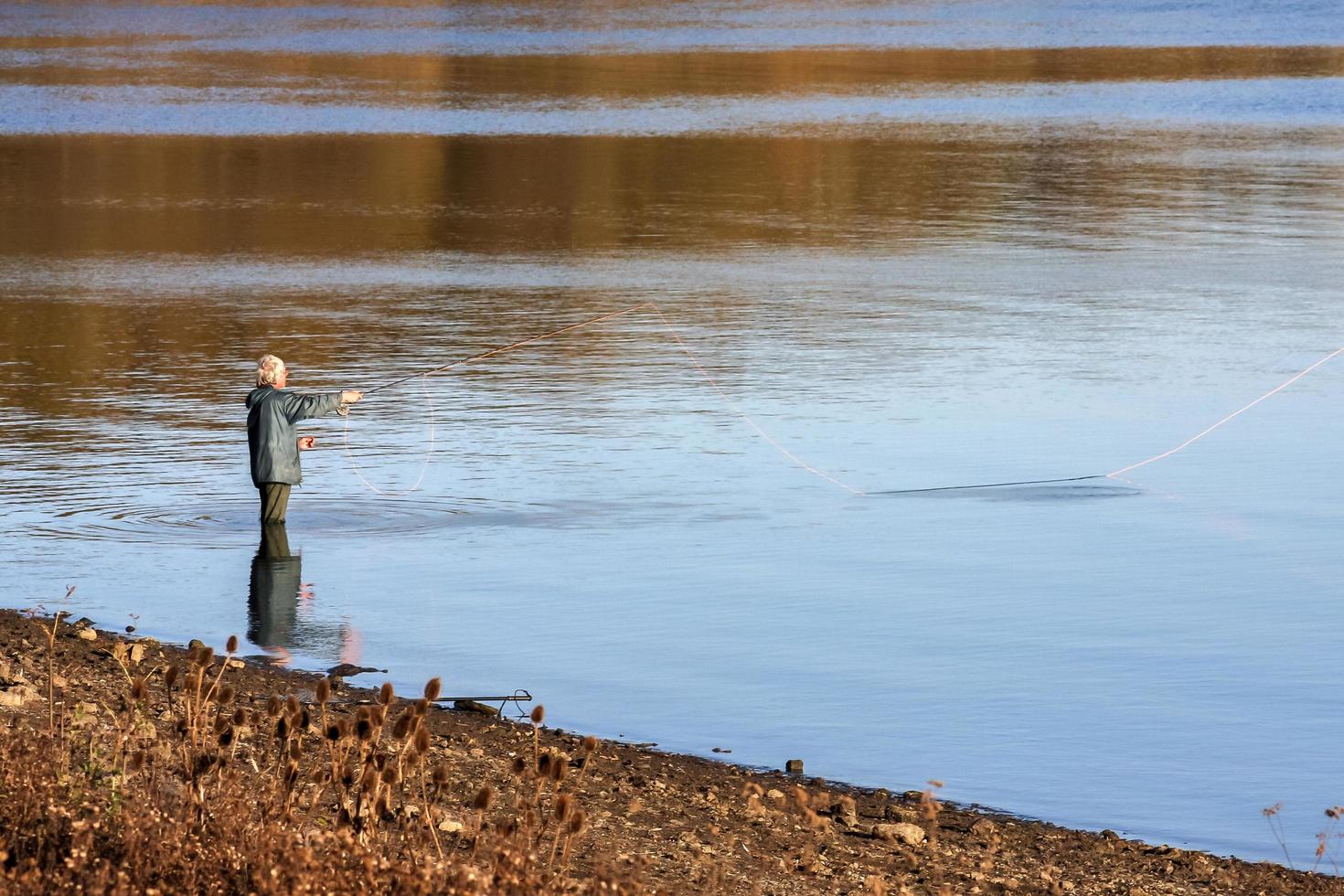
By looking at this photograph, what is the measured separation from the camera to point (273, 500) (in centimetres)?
1325

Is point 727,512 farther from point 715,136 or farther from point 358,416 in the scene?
point 715,136

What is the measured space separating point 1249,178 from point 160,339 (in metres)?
21.0

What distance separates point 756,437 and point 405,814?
10.0 meters

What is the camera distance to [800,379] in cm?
1884

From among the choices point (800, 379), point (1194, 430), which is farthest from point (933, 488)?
point (800, 379)

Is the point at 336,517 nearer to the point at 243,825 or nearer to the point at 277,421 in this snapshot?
the point at 277,421

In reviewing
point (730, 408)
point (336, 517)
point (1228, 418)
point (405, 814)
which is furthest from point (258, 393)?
point (1228, 418)

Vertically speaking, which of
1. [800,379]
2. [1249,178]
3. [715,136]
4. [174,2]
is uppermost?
[174,2]

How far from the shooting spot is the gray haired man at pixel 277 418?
42.0ft

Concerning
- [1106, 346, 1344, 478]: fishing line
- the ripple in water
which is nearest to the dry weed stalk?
the ripple in water

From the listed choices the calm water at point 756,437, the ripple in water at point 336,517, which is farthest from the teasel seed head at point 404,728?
the ripple in water at point 336,517

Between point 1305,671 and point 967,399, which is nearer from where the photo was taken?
point 1305,671

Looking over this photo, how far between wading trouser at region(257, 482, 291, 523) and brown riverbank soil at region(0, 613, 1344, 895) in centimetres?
232

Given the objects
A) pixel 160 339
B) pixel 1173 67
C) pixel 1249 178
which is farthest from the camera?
pixel 1173 67
